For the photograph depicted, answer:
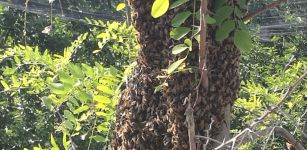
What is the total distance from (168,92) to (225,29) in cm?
20

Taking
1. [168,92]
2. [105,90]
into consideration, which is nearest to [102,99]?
[105,90]

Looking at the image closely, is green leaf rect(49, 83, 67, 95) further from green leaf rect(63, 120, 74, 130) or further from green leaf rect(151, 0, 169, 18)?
green leaf rect(151, 0, 169, 18)

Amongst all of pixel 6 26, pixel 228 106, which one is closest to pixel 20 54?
pixel 228 106

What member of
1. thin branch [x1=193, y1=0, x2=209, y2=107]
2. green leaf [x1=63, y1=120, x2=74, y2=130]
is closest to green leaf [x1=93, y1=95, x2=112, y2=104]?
green leaf [x1=63, y1=120, x2=74, y2=130]

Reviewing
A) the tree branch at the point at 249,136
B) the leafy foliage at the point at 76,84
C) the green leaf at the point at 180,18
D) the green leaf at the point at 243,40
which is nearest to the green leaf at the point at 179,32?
the green leaf at the point at 180,18

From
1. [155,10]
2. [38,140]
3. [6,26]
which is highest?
[155,10]

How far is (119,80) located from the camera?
1915 millimetres

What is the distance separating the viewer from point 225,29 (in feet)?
4.77

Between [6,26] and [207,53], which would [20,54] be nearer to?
[207,53]

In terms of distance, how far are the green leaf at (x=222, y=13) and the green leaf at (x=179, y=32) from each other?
0.27 ft

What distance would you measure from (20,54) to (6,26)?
11.3ft

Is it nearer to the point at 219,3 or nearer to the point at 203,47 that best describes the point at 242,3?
the point at 219,3

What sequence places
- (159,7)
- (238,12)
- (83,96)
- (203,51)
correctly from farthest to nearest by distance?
(83,96), (238,12), (203,51), (159,7)

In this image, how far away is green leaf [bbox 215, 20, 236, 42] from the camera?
4.74ft
